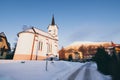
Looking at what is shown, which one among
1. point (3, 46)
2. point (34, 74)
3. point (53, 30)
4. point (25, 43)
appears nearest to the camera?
point (34, 74)

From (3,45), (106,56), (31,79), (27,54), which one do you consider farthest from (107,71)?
(3,45)

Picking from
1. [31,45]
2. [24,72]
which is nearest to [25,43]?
[31,45]

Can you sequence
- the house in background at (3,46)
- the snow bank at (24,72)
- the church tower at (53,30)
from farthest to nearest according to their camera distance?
the church tower at (53,30) < the house in background at (3,46) < the snow bank at (24,72)

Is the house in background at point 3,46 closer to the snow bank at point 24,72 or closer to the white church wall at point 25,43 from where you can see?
the white church wall at point 25,43

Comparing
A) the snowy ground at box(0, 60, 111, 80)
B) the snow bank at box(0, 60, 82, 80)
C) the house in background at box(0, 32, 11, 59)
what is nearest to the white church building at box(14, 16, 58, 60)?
the house in background at box(0, 32, 11, 59)

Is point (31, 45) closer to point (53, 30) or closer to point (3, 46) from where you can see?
point (3, 46)

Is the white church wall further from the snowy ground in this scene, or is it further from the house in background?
the snowy ground

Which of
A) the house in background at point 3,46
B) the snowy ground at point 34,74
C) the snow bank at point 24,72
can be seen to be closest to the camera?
the snow bank at point 24,72

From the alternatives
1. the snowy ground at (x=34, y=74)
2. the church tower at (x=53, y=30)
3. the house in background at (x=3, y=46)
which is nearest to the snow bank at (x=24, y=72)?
the snowy ground at (x=34, y=74)

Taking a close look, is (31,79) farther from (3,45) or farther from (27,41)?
(3,45)

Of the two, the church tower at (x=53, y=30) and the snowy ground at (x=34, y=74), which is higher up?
the church tower at (x=53, y=30)

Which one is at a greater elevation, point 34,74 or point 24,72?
point 24,72

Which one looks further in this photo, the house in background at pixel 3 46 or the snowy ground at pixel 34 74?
the house in background at pixel 3 46

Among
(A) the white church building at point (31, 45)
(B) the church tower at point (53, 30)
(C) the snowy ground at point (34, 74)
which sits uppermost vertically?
(B) the church tower at point (53, 30)
